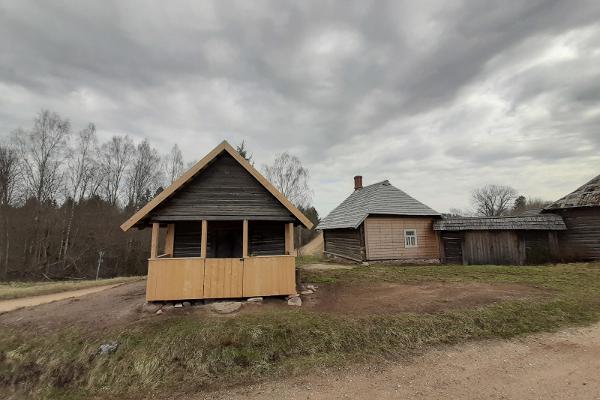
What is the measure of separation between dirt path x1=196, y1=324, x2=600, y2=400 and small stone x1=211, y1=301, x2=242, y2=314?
3349 mm

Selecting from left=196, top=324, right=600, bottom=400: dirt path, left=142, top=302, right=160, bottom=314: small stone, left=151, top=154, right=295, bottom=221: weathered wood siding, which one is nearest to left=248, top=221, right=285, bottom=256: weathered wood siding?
left=151, top=154, right=295, bottom=221: weathered wood siding

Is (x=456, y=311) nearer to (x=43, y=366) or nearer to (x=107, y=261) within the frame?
(x=43, y=366)

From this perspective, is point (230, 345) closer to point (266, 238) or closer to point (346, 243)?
point (266, 238)

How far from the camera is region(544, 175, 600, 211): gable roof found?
18094 millimetres

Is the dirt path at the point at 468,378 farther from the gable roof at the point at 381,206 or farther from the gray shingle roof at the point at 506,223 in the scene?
the gray shingle roof at the point at 506,223

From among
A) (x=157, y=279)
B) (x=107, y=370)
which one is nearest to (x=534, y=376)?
(x=107, y=370)

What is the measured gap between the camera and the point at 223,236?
39.3ft

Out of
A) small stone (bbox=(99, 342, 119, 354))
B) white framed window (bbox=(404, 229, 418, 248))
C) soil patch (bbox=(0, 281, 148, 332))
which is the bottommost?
small stone (bbox=(99, 342, 119, 354))

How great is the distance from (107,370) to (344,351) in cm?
549

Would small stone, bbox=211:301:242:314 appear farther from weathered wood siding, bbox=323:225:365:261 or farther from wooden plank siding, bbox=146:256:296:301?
weathered wood siding, bbox=323:225:365:261

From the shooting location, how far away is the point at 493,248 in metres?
19.3

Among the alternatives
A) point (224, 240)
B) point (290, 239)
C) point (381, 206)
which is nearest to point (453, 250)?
point (381, 206)

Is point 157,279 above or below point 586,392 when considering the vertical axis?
above

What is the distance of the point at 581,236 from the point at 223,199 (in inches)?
911
